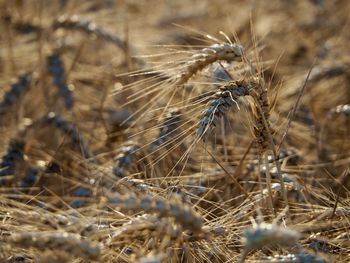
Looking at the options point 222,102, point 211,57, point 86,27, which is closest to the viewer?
point 222,102

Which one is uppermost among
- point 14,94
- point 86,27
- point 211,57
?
point 211,57

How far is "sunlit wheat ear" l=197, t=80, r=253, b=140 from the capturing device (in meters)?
2.12

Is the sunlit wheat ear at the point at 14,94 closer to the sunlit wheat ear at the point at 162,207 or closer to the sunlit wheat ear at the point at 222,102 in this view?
the sunlit wheat ear at the point at 222,102

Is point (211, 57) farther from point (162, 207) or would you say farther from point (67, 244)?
point (67, 244)

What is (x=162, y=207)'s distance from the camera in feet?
5.65

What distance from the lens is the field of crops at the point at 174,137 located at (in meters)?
1.94

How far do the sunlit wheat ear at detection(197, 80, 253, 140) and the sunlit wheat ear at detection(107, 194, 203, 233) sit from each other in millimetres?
393

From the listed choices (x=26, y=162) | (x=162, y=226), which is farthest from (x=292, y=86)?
(x=162, y=226)

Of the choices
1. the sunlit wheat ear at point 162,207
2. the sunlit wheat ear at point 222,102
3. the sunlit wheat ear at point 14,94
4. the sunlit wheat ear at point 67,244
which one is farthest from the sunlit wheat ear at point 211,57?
the sunlit wheat ear at point 14,94

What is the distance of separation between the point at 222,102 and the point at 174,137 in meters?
0.29

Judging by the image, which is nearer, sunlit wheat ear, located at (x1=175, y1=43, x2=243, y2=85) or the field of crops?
the field of crops

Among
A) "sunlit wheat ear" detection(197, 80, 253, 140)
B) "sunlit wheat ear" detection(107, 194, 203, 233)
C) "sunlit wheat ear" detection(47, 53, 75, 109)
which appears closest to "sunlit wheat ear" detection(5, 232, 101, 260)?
"sunlit wheat ear" detection(107, 194, 203, 233)

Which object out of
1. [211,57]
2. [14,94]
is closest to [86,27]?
[14,94]

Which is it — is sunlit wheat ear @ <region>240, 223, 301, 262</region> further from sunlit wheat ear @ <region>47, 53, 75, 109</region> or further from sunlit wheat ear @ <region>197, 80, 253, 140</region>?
sunlit wheat ear @ <region>47, 53, 75, 109</region>
